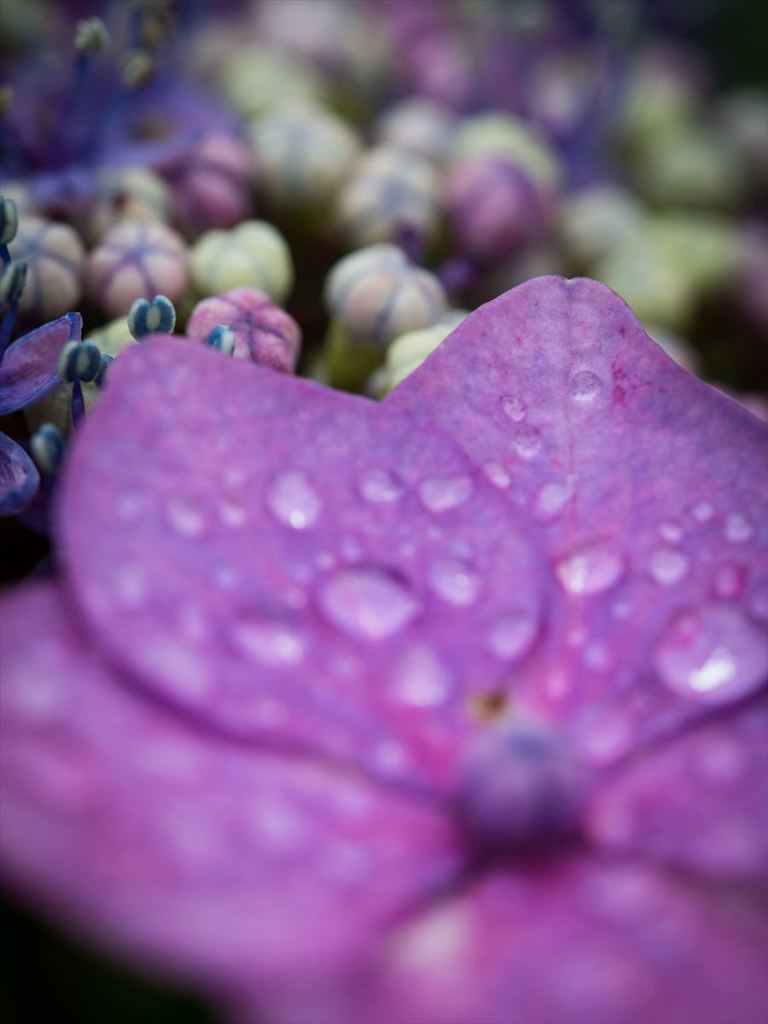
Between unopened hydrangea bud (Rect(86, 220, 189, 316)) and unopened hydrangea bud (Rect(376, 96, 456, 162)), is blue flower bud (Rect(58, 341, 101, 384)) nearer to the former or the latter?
unopened hydrangea bud (Rect(86, 220, 189, 316))

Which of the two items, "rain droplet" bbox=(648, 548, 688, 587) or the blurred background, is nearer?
"rain droplet" bbox=(648, 548, 688, 587)

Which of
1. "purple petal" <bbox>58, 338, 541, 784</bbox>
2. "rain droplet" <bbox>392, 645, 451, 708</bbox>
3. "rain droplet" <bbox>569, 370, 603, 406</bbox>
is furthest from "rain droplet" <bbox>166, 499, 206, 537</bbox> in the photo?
"rain droplet" <bbox>569, 370, 603, 406</bbox>

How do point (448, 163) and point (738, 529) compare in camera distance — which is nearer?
point (738, 529)

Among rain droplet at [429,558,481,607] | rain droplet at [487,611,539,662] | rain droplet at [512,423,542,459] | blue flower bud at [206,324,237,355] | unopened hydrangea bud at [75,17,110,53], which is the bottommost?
rain droplet at [487,611,539,662]

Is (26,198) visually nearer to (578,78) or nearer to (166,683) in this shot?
(166,683)

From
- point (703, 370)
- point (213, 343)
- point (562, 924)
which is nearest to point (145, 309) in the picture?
point (213, 343)

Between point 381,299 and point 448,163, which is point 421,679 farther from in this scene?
point 448,163

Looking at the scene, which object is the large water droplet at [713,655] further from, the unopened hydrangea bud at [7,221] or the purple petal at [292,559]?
the unopened hydrangea bud at [7,221]

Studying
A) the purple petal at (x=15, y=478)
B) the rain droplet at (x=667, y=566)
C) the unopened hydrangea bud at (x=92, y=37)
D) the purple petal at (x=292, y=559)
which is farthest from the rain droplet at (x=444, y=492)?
the unopened hydrangea bud at (x=92, y=37)

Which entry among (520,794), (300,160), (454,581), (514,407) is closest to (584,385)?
(514,407)
